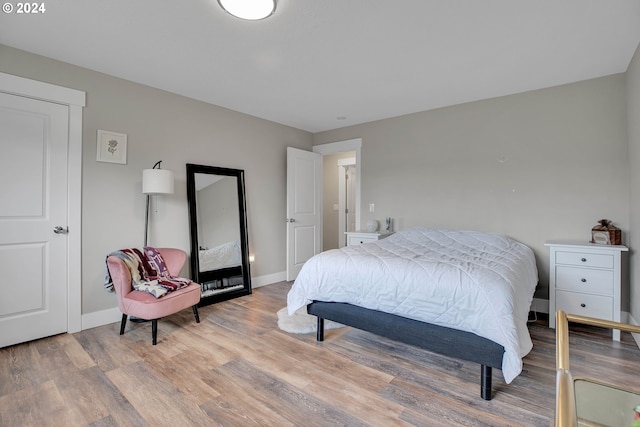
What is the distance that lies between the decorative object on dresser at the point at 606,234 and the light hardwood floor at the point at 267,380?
821 millimetres

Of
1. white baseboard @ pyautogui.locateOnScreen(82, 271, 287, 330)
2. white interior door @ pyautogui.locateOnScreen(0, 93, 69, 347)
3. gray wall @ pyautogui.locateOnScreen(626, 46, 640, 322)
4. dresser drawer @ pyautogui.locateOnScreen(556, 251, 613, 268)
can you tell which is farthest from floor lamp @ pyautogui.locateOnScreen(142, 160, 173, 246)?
gray wall @ pyautogui.locateOnScreen(626, 46, 640, 322)

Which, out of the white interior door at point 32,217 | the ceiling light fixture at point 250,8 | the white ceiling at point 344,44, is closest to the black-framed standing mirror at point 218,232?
the white ceiling at point 344,44

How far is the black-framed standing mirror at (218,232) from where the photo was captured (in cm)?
352

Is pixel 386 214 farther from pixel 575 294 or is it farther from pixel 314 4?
pixel 314 4

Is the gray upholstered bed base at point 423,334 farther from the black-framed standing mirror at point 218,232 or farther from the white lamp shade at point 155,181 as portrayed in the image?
the white lamp shade at point 155,181

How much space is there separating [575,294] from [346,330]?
210cm

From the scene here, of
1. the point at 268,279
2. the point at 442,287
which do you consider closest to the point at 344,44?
the point at 442,287

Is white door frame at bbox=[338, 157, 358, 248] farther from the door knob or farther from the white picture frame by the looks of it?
the door knob

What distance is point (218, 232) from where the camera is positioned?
377 centimetres

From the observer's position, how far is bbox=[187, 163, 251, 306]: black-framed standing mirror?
11.5 ft

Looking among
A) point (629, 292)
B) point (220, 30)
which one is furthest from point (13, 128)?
point (629, 292)

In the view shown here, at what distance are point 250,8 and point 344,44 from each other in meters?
0.80

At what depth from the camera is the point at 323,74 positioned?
2908 mm

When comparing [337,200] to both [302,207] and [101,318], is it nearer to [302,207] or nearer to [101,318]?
[302,207]
